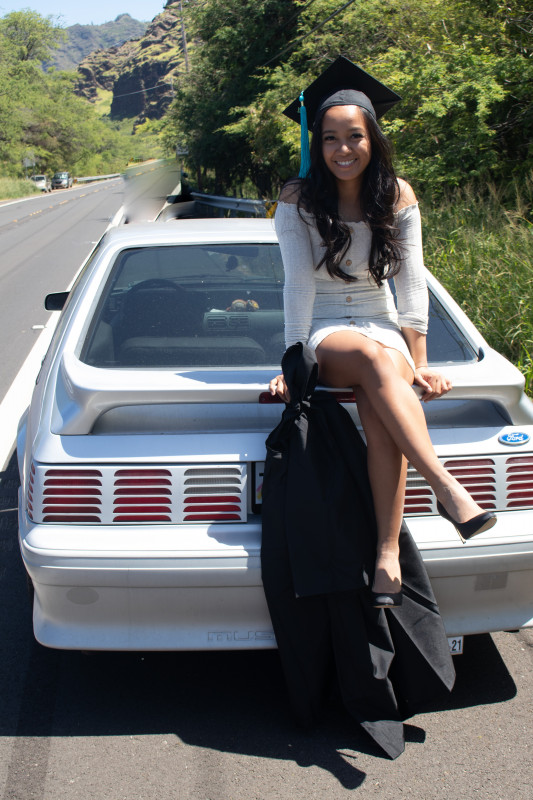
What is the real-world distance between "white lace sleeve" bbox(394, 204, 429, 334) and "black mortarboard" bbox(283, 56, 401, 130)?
0.41 metres

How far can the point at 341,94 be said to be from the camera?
290 cm

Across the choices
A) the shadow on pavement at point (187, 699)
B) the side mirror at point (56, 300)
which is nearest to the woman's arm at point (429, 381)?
the shadow on pavement at point (187, 699)

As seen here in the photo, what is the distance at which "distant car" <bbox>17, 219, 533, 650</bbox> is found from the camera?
8.27 feet

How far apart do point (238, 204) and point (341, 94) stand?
12.4 m

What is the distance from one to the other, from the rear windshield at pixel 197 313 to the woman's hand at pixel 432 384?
42cm

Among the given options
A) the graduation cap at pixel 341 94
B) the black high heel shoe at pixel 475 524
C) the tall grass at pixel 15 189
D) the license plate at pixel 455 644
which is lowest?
the tall grass at pixel 15 189

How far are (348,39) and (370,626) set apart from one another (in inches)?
655

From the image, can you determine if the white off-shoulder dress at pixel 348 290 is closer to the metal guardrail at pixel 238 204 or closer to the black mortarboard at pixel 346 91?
the black mortarboard at pixel 346 91

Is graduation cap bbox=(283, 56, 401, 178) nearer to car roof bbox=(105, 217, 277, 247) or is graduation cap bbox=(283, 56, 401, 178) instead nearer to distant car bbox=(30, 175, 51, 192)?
car roof bbox=(105, 217, 277, 247)

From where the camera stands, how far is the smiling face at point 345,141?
114 inches

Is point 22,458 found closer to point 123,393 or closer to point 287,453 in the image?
point 123,393

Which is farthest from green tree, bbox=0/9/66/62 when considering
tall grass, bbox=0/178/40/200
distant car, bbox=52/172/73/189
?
tall grass, bbox=0/178/40/200

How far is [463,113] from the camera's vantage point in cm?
973

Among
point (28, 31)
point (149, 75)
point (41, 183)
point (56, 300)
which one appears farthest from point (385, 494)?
point (149, 75)
